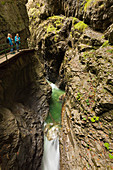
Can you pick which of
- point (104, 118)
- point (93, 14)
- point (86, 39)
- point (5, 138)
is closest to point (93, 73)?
point (104, 118)

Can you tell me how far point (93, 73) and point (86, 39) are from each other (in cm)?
569

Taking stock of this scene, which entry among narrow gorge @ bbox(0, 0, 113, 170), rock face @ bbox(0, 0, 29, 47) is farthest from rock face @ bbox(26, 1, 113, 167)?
rock face @ bbox(0, 0, 29, 47)

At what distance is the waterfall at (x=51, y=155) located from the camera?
808cm

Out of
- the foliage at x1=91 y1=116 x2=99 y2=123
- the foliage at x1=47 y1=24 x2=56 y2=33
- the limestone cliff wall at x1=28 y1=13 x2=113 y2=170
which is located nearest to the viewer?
the limestone cliff wall at x1=28 y1=13 x2=113 y2=170

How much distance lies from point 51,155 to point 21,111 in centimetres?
510

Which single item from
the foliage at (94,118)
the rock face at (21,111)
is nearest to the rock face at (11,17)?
the rock face at (21,111)

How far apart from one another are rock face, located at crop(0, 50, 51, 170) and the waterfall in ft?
2.04

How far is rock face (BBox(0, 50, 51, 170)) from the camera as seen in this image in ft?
20.1

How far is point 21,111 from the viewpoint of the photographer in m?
8.81

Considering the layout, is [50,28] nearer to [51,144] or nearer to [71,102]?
[71,102]

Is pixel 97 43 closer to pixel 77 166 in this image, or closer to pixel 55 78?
pixel 77 166

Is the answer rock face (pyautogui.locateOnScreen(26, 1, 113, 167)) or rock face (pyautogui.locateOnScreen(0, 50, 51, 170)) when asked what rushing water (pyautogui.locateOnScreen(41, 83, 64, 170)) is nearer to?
rock face (pyautogui.locateOnScreen(0, 50, 51, 170))

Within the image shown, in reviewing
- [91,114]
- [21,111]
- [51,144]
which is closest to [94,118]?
[91,114]

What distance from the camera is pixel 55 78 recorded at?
2241cm
